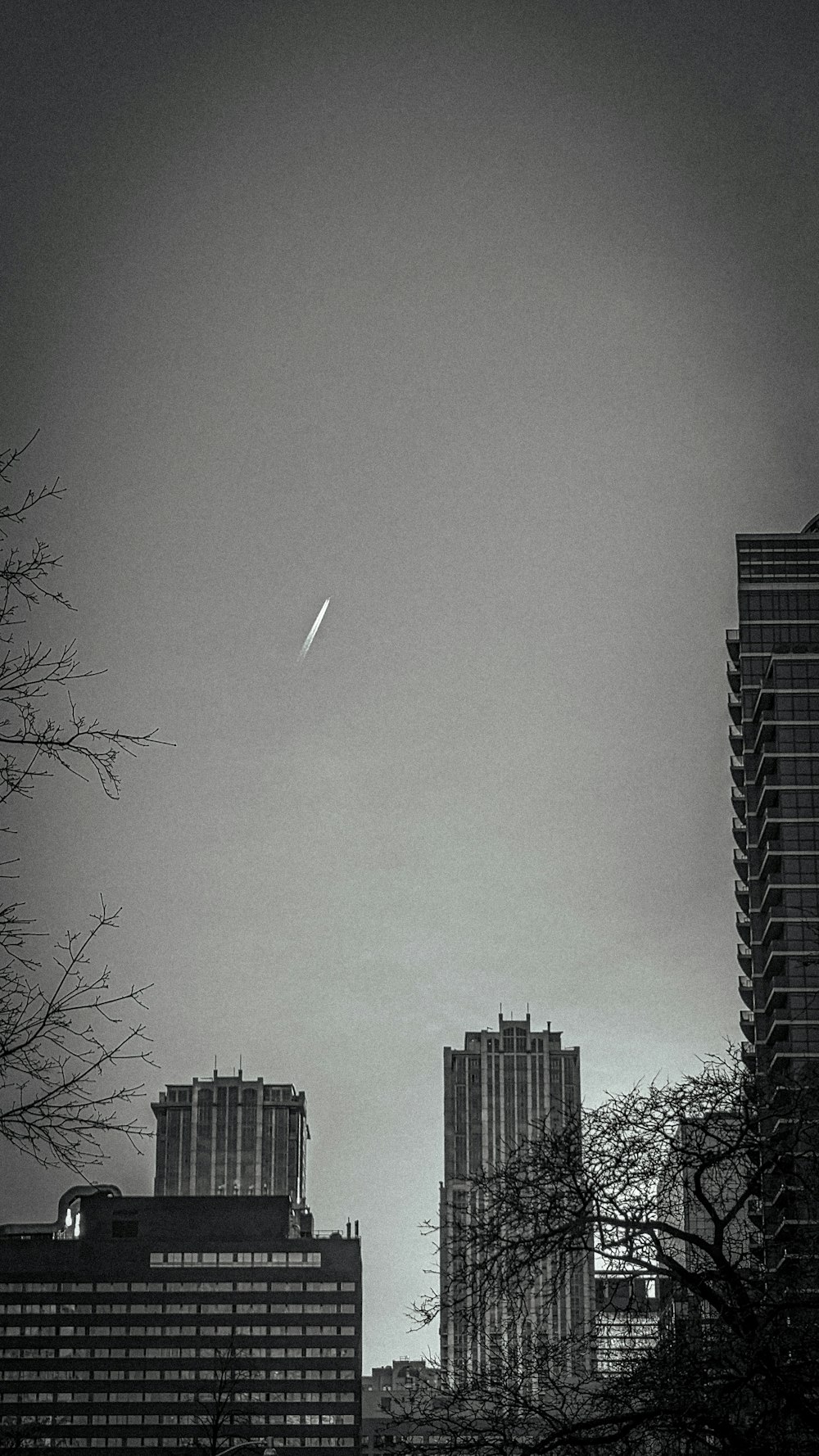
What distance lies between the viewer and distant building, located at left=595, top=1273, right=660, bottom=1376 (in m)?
12.8

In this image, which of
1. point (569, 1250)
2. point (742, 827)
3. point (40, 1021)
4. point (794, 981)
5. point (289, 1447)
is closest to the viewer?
point (40, 1021)

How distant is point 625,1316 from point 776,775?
14458 cm

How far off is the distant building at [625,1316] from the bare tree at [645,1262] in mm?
67

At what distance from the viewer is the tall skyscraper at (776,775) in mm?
146375

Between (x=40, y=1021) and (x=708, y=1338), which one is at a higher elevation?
(x=40, y=1021)

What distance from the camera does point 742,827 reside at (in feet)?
550

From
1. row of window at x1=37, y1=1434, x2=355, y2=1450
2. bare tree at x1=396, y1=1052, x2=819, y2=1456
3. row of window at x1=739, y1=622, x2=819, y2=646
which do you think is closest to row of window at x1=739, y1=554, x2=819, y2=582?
row of window at x1=739, y1=622, x2=819, y2=646

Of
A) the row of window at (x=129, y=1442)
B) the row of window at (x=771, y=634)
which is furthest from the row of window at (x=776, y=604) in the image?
the row of window at (x=129, y=1442)

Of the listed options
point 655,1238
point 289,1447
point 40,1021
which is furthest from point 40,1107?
point 289,1447

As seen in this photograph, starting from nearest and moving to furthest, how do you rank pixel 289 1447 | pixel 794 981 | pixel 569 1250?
pixel 569 1250
pixel 794 981
pixel 289 1447

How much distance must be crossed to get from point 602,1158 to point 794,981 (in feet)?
448

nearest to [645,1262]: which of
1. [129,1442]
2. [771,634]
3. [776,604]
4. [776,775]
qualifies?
[776,775]

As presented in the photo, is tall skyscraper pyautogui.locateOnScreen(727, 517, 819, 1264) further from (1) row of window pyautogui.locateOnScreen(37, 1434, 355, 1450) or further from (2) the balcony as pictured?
(1) row of window pyautogui.locateOnScreen(37, 1434, 355, 1450)

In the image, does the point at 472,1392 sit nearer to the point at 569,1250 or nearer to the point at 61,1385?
the point at 569,1250
